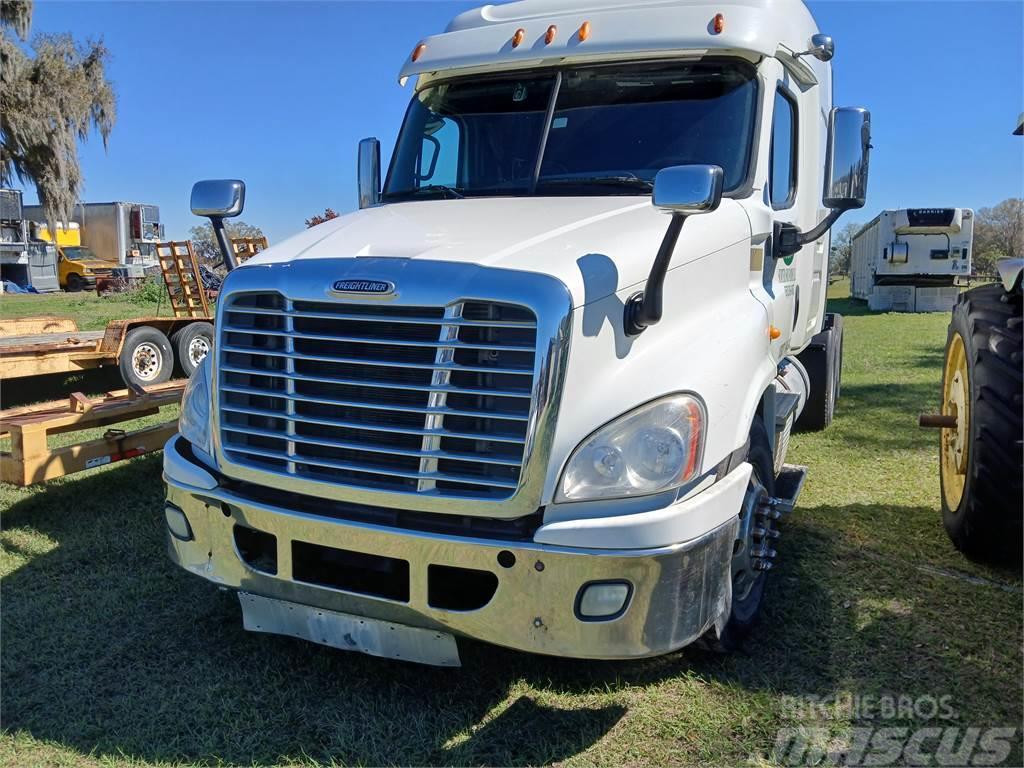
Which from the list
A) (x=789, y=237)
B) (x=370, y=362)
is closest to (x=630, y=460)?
(x=370, y=362)

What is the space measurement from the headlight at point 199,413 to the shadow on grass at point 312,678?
0.97m

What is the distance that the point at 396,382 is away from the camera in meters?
2.87

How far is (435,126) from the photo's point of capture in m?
4.62

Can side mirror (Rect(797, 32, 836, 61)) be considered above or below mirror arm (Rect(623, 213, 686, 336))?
above

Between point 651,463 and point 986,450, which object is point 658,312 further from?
point 986,450

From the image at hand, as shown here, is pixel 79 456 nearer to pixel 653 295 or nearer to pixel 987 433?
pixel 653 295

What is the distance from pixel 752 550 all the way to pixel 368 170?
321cm

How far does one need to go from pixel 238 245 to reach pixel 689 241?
13.0m

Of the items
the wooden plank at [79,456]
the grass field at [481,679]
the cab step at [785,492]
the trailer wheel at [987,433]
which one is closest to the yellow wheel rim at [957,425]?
the trailer wheel at [987,433]

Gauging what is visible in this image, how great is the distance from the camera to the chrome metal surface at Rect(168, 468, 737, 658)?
266 centimetres

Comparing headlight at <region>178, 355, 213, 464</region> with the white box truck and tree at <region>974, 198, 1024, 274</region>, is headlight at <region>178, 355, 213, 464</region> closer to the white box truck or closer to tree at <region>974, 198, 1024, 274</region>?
the white box truck

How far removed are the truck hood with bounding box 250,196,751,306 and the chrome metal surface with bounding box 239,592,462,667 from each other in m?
1.32

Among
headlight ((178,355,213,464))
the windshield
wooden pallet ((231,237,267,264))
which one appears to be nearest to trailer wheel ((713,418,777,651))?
the windshield

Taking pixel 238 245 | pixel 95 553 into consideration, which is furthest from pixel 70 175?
pixel 95 553
